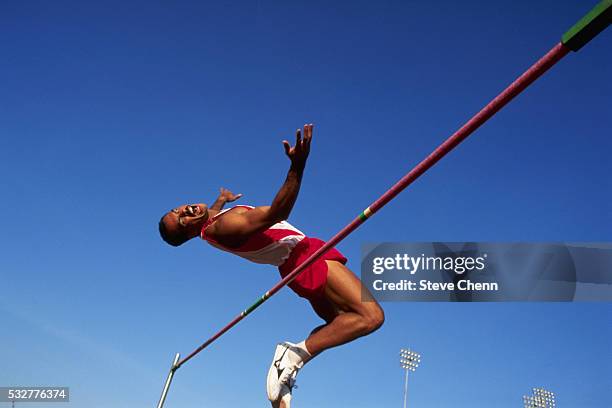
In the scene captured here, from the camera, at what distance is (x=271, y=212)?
4.22 meters

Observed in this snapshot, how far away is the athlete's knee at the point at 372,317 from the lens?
4.54 metres

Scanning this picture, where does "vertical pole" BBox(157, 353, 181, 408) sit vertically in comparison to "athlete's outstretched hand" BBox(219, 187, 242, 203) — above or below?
below

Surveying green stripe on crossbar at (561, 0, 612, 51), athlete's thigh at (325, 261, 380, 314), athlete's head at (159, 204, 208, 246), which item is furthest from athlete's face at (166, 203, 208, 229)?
green stripe on crossbar at (561, 0, 612, 51)

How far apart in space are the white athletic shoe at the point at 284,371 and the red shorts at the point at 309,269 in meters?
0.49

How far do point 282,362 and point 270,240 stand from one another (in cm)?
106

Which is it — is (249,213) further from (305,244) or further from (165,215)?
(165,215)

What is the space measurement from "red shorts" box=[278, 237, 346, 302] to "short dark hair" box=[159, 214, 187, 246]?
1.07 metres

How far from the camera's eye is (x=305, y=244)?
5.11 m

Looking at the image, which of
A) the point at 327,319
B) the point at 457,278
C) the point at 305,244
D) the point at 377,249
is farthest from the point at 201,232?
the point at 457,278

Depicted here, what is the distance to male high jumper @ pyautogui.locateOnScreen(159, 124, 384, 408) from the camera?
179 inches

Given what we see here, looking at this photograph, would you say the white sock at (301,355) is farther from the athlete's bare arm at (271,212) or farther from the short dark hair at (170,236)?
the short dark hair at (170,236)

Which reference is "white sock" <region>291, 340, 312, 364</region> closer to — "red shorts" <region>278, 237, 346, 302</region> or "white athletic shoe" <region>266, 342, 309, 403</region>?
"white athletic shoe" <region>266, 342, 309, 403</region>

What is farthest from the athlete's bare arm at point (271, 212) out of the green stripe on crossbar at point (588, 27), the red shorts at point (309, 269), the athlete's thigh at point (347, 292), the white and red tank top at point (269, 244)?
the green stripe on crossbar at point (588, 27)

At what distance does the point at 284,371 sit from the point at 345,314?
0.70 meters
